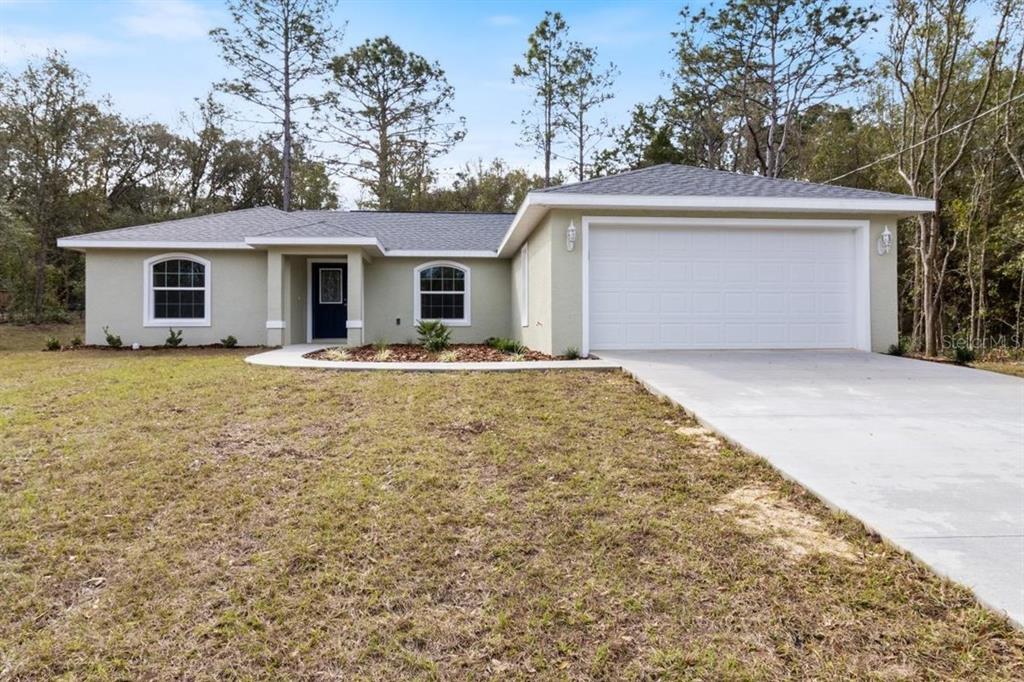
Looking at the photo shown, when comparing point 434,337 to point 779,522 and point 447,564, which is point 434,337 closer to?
point 447,564

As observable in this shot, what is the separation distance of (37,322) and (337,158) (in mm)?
12653

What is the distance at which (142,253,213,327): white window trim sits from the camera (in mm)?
12930

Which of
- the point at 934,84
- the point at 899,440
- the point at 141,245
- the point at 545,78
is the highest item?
the point at 545,78

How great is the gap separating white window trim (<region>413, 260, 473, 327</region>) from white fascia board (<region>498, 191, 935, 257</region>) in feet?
17.0

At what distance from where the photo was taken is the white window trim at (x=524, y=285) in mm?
11484

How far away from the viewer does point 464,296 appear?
14.2 meters

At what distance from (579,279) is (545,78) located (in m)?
17.7

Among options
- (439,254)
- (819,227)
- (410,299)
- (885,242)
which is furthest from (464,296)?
(885,242)

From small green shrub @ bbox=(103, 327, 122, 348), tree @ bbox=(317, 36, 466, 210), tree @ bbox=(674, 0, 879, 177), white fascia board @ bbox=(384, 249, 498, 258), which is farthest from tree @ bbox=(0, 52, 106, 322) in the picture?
tree @ bbox=(674, 0, 879, 177)

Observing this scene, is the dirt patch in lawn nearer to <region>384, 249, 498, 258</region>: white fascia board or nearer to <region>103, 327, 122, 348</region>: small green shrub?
<region>384, 249, 498, 258</region>: white fascia board

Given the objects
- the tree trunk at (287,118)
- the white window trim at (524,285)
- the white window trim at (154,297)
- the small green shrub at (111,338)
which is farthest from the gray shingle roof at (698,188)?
the tree trunk at (287,118)

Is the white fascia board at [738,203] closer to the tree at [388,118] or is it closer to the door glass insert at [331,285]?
the door glass insert at [331,285]

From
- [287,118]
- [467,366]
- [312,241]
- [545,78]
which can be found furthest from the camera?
[545,78]

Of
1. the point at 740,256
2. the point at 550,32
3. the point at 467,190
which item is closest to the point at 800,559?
the point at 740,256
